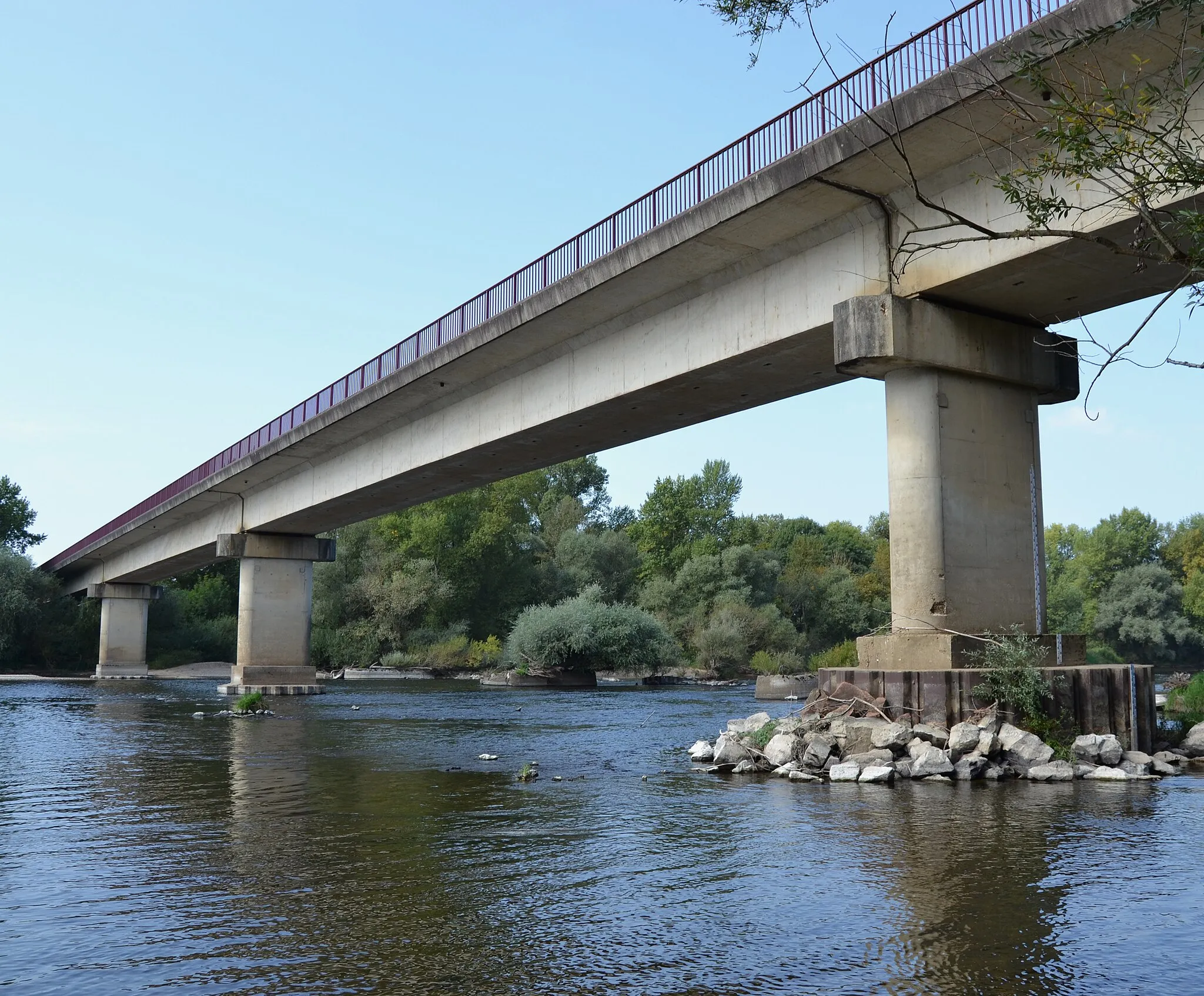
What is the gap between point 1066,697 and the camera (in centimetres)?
1548

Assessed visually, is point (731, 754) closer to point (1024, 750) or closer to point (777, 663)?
point (1024, 750)

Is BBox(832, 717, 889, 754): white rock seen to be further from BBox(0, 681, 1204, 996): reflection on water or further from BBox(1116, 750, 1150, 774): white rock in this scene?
BBox(1116, 750, 1150, 774): white rock

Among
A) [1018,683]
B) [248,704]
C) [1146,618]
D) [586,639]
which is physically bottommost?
[248,704]

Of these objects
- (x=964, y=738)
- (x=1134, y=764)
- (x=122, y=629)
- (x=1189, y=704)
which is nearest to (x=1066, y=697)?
(x=1134, y=764)

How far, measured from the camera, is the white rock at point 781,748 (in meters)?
15.3

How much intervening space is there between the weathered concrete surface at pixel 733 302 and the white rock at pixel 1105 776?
147 inches

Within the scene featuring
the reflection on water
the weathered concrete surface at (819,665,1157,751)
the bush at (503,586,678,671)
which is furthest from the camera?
the bush at (503,586,678,671)

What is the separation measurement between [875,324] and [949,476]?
8.40 ft

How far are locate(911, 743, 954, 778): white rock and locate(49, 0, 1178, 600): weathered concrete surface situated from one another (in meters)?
3.84

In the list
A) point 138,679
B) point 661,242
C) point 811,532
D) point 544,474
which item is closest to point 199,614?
point 138,679

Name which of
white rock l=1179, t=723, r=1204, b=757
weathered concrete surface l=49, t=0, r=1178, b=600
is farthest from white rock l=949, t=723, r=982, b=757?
white rock l=1179, t=723, r=1204, b=757

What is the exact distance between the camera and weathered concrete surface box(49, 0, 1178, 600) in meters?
15.2

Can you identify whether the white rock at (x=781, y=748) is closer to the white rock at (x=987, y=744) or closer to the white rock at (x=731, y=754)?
the white rock at (x=731, y=754)

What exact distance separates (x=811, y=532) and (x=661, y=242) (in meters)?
86.4
